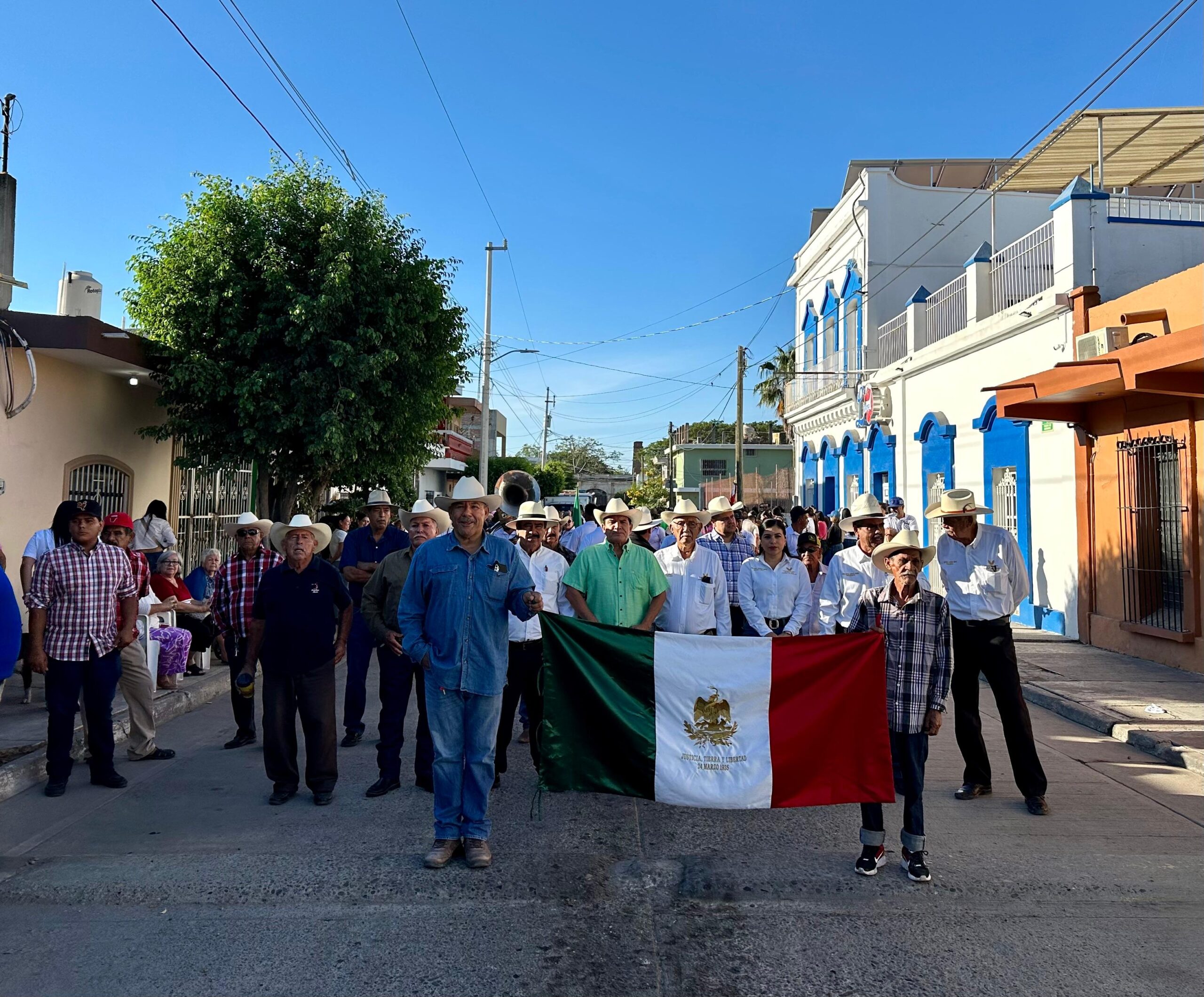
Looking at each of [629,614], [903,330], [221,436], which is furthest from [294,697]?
[903,330]

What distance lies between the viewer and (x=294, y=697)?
6.23 metres

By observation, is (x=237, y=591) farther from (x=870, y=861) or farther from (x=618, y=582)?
(x=870, y=861)

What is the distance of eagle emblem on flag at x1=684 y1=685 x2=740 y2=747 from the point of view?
5285 millimetres

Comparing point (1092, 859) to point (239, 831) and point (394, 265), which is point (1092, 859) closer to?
point (239, 831)

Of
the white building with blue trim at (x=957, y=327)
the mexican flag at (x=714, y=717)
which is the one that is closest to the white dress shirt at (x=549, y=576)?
the mexican flag at (x=714, y=717)

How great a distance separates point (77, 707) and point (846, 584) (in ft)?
17.5

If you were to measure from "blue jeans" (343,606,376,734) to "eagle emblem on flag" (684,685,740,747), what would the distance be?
132 inches

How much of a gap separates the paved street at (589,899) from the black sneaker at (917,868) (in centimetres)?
6

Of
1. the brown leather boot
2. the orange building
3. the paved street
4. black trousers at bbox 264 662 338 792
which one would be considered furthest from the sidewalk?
black trousers at bbox 264 662 338 792

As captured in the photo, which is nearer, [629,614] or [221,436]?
[629,614]

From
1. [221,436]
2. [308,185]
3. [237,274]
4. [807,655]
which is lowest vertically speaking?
[807,655]

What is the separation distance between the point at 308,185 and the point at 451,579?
34.4 feet

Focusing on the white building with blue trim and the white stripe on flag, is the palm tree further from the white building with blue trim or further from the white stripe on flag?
the white stripe on flag

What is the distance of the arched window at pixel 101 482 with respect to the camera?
12297mm
